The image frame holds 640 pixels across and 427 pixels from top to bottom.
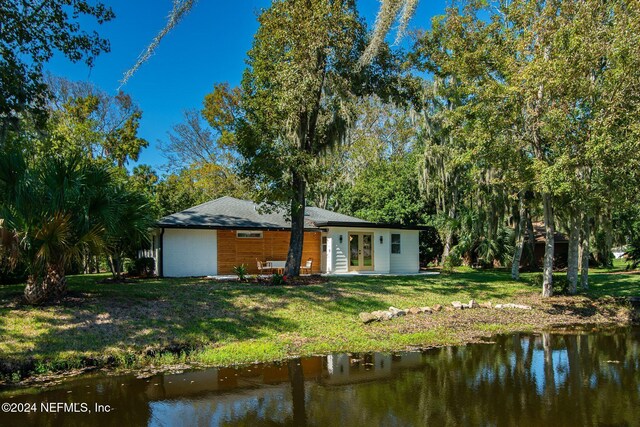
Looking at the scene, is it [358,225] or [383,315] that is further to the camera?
[358,225]

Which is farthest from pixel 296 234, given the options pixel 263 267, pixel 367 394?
pixel 367 394

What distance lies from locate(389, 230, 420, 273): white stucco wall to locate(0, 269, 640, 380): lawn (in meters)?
6.36

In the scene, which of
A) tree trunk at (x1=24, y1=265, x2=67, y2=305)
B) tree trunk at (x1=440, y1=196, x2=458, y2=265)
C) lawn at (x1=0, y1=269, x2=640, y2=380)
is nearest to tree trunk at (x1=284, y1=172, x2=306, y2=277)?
lawn at (x1=0, y1=269, x2=640, y2=380)

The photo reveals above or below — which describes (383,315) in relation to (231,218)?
below

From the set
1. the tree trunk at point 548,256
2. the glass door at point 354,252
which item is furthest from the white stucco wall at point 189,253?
the tree trunk at point 548,256

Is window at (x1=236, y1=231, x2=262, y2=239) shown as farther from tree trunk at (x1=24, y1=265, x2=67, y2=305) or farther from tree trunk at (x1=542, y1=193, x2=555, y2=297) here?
tree trunk at (x1=542, y1=193, x2=555, y2=297)

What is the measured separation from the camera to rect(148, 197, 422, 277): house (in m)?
17.4

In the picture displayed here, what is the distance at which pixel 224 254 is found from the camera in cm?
1831

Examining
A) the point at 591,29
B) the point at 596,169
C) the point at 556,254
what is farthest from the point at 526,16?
the point at 556,254

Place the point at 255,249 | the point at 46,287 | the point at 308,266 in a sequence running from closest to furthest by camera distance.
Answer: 1. the point at 46,287
2. the point at 308,266
3. the point at 255,249

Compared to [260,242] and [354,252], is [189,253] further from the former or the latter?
[354,252]

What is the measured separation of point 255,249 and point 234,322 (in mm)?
9304

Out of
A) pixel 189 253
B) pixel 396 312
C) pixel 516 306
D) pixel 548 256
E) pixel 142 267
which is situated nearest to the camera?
pixel 396 312

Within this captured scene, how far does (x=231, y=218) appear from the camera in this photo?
61.9 ft
